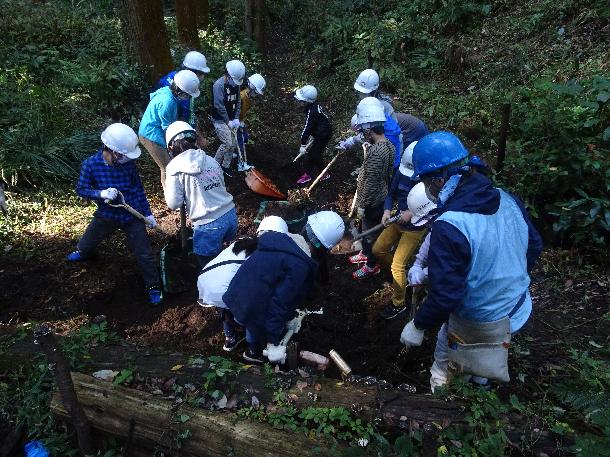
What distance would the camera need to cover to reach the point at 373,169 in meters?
4.89

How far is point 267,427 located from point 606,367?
2.71 m

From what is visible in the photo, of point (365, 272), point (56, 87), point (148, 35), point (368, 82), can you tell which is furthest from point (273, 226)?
point (56, 87)

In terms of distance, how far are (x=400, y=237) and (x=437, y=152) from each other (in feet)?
7.47

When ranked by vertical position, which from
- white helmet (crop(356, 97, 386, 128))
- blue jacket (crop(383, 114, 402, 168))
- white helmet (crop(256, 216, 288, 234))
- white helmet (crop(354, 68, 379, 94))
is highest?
white helmet (crop(354, 68, 379, 94))

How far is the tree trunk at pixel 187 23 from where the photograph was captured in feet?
35.0

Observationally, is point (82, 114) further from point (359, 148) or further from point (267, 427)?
point (267, 427)

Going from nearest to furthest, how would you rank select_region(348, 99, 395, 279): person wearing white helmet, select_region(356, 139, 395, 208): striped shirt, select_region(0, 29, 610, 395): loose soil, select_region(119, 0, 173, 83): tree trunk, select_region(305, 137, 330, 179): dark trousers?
1. select_region(0, 29, 610, 395): loose soil
2. select_region(348, 99, 395, 279): person wearing white helmet
3. select_region(356, 139, 395, 208): striped shirt
4. select_region(305, 137, 330, 179): dark trousers
5. select_region(119, 0, 173, 83): tree trunk

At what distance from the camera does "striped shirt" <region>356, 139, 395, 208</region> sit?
4816mm

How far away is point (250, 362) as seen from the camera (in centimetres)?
409

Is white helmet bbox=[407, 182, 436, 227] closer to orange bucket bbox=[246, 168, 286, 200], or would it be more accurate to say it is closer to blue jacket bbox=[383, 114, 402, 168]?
blue jacket bbox=[383, 114, 402, 168]

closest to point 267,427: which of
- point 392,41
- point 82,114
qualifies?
point 82,114

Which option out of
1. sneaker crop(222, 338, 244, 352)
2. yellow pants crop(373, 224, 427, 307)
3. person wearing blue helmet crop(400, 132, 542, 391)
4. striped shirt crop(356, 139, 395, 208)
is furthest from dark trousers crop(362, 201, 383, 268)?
person wearing blue helmet crop(400, 132, 542, 391)

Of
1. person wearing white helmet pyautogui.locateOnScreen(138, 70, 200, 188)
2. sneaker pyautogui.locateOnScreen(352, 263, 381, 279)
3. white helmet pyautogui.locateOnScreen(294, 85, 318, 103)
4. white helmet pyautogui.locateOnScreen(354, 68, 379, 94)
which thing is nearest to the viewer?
sneaker pyautogui.locateOnScreen(352, 263, 381, 279)

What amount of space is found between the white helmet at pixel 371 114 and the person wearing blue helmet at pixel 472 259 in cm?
183
